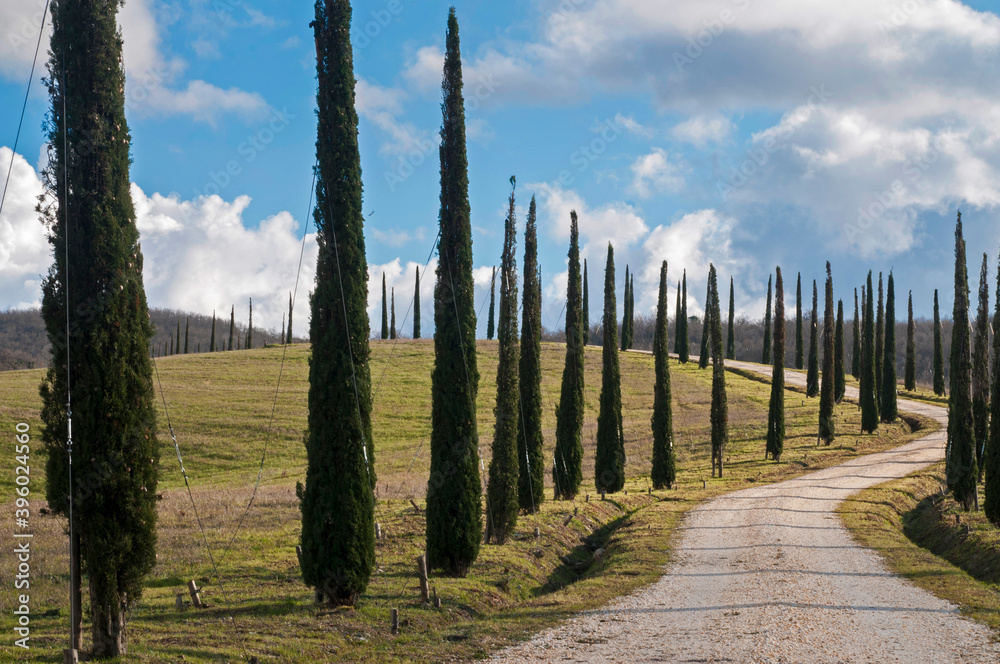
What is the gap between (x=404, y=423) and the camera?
50281mm

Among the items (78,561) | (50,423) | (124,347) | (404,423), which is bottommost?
(404,423)

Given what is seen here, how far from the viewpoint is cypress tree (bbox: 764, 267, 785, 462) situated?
41719 mm

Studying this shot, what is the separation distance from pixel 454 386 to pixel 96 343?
818 centimetres

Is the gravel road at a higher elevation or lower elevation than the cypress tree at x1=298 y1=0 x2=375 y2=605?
lower

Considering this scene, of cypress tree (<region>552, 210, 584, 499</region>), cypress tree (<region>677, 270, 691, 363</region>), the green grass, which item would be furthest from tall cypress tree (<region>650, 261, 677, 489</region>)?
cypress tree (<region>677, 270, 691, 363</region>)

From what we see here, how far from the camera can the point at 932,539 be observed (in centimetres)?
2208

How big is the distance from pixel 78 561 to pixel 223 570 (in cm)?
673

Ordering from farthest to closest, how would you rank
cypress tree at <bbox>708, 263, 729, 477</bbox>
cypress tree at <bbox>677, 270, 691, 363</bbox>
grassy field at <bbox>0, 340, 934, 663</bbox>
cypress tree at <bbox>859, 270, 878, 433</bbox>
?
cypress tree at <bbox>677, 270, 691, 363</bbox> → cypress tree at <bbox>859, 270, 878, 433</bbox> → cypress tree at <bbox>708, 263, 729, 477</bbox> → grassy field at <bbox>0, 340, 934, 663</bbox>

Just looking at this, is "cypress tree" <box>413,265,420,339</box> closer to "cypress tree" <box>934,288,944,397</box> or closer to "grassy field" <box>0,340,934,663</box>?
"grassy field" <box>0,340,934,663</box>

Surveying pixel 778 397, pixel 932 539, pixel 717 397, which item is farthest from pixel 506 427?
pixel 778 397

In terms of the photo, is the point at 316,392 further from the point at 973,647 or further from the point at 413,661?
the point at 973,647

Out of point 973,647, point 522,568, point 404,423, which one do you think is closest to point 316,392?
point 522,568

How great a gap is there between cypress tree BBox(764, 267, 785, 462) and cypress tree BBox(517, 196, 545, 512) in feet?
71.0

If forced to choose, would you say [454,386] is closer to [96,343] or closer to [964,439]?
[96,343]
